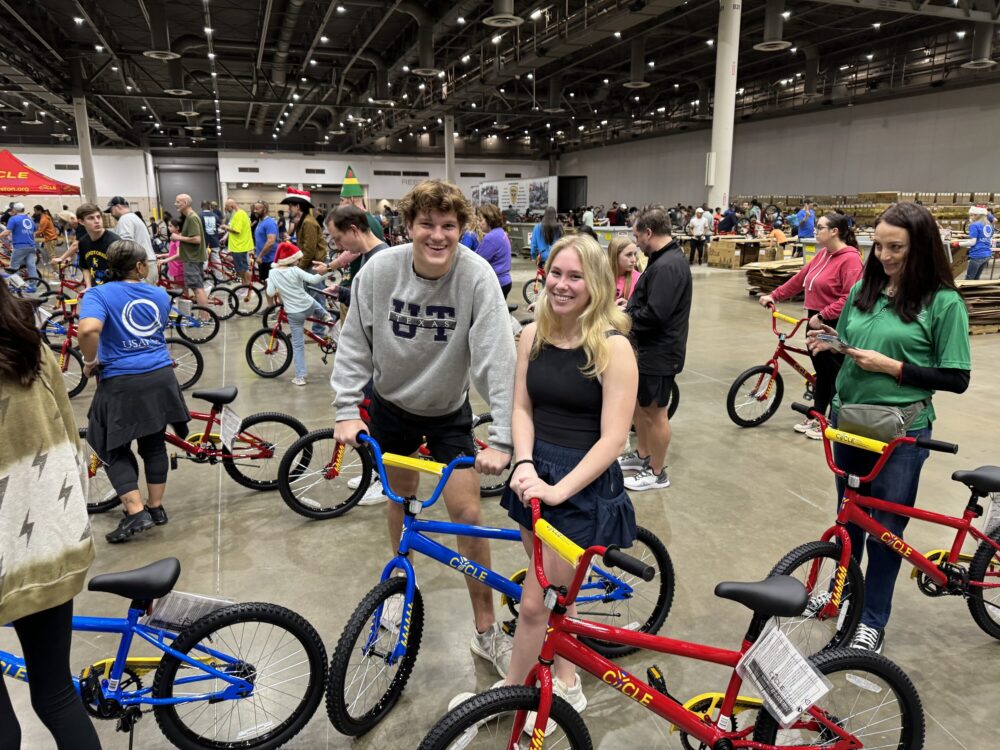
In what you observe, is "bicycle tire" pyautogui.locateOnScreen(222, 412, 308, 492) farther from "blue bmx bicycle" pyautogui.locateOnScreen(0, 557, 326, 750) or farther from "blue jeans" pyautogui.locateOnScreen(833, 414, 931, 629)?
"blue jeans" pyautogui.locateOnScreen(833, 414, 931, 629)

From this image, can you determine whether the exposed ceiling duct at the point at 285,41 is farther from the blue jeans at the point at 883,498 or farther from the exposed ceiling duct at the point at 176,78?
the blue jeans at the point at 883,498

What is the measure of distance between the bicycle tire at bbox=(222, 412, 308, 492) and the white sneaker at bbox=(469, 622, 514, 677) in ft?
6.30

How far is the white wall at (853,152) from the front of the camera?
19188 mm

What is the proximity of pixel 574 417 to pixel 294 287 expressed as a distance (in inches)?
179

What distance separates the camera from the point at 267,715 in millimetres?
2225

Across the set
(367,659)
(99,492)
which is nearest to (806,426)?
(367,659)

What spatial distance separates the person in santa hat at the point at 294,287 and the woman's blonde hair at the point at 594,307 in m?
4.39

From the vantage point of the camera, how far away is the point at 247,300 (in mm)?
10680

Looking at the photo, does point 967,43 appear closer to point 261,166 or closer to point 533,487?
point 533,487

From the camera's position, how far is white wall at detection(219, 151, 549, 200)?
101 feet

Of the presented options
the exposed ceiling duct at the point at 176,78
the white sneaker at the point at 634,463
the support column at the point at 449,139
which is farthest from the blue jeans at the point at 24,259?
the support column at the point at 449,139

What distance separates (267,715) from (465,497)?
1002 mm

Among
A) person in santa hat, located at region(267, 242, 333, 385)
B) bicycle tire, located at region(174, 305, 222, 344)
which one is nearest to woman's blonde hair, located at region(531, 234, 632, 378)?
person in santa hat, located at region(267, 242, 333, 385)

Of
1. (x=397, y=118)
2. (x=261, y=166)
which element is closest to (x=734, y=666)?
(x=397, y=118)
